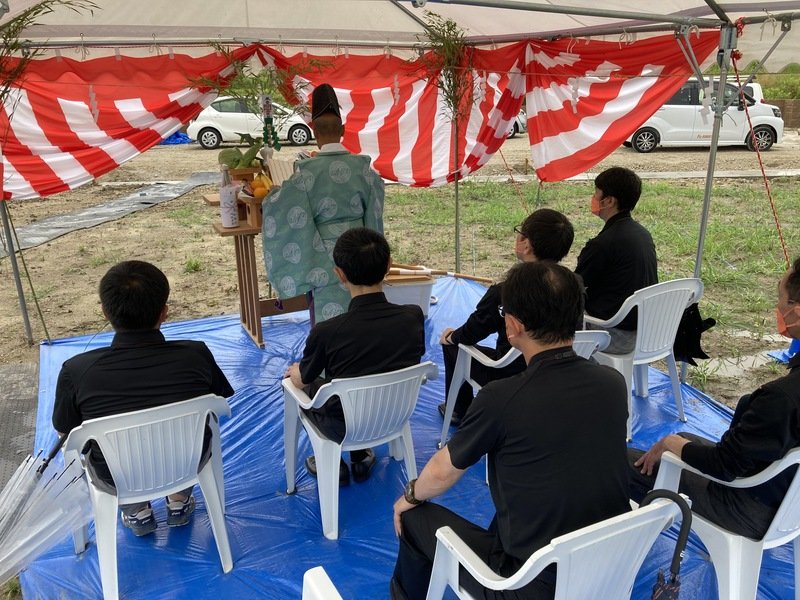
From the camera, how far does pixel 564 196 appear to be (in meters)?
8.60

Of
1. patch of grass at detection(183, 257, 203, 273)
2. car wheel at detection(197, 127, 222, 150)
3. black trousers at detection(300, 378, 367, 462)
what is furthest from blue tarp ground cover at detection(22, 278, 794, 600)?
car wheel at detection(197, 127, 222, 150)

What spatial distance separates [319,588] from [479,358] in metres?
1.59

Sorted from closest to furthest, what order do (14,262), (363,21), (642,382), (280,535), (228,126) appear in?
(280,535) < (642,382) < (14,262) < (363,21) < (228,126)

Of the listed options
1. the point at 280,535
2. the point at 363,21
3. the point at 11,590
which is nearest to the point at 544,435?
the point at 280,535

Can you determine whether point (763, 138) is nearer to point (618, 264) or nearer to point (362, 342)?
point (618, 264)

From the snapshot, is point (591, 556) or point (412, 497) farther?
point (412, 497)

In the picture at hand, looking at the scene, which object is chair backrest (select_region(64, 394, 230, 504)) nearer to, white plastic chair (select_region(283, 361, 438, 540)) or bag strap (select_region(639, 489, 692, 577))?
white plastic chair (select_region(283, 361, 438, 540))

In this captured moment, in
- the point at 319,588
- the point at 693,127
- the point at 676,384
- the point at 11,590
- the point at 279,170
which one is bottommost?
the point at 11,590

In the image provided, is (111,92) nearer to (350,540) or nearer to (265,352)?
(265,352)

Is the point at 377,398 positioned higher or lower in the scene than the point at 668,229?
higher

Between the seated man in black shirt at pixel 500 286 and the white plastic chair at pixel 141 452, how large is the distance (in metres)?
1.04

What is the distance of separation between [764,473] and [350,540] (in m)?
1.32

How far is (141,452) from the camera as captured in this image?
5.62ft

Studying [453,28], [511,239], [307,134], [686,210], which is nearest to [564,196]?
[686,210]
